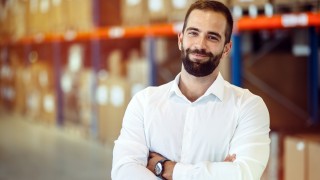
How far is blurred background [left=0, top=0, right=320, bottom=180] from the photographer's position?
3.95 metres

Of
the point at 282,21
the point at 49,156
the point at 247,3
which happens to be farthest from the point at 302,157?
the point at 49,156

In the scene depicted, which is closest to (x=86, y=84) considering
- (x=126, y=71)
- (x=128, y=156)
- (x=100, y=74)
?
(x=100, y=74)

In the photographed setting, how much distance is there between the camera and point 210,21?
1.65 m

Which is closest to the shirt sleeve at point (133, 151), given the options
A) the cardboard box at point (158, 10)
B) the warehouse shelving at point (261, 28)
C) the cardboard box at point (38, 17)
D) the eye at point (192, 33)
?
the eye at point (192, 33)

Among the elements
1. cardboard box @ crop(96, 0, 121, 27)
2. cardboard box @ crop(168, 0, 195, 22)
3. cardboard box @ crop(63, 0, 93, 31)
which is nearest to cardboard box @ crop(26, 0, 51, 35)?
cardboard box @ crop(63, 0, 93, 31)

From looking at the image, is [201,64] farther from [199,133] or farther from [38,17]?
[38,17]

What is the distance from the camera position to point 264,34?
5273mm

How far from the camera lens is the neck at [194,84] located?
180cm

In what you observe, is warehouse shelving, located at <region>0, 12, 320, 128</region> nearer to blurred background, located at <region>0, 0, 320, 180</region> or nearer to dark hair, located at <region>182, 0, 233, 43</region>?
blurred background, located at <region>0, 0, 320, 180</region>

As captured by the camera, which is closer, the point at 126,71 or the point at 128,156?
the point at 128,156

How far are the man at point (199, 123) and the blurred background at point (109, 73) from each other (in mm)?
1413

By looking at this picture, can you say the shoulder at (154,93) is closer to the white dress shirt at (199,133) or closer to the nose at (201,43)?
the white dress shirt at (199,133)

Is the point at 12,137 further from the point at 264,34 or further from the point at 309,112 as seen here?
the point at 309,112

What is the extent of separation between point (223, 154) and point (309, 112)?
2620 mm
